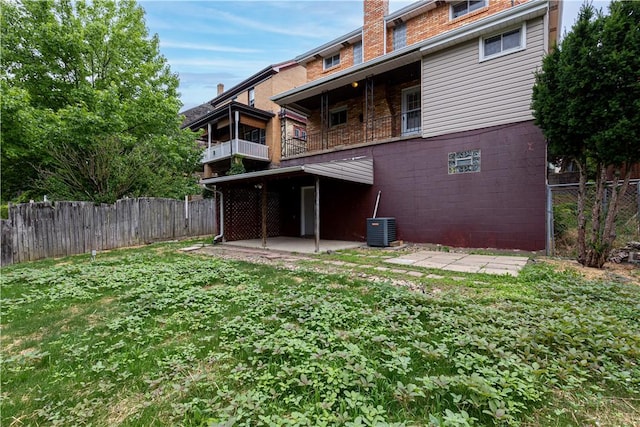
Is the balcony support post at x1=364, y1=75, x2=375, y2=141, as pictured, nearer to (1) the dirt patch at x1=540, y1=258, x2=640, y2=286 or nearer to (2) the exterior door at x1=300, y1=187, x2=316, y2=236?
(2) the exterior door at x1=300, y1=187, x2=316, y2=236

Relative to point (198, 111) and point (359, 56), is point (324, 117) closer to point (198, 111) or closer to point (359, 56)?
point (359, 56)

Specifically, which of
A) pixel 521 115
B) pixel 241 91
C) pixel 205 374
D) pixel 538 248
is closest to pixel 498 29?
pixel 521 115

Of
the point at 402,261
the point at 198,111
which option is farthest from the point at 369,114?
the point at 198,111

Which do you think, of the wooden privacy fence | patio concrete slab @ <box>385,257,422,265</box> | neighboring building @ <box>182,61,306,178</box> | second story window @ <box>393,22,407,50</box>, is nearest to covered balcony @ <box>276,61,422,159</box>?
second story window @ <box>393,22,407,50</box>

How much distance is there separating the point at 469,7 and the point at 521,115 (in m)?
5.61

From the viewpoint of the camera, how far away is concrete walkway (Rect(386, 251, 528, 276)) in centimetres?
511

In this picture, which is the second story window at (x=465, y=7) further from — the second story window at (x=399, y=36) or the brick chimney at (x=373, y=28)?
the brick chimney at (x=373, y=28)

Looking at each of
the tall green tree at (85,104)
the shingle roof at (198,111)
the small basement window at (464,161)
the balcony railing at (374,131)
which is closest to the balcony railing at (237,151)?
the tall green tree at (85,104)

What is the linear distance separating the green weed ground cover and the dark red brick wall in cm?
348

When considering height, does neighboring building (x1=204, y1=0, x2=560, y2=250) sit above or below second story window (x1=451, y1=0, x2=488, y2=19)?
below

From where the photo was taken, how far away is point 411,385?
1.67m

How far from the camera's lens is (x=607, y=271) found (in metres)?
4.83

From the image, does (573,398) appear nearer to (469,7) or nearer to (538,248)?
(538,248)

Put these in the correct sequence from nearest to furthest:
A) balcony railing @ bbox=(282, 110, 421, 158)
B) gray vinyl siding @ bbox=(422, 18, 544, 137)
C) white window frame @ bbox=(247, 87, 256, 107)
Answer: gray vinyl siding @ bbox=(422, 18, 544, 137) < balcony railing @ bbox=(282, 110, 421, 158) < white window frame @ bbox=(247, 87, 256, 107)
